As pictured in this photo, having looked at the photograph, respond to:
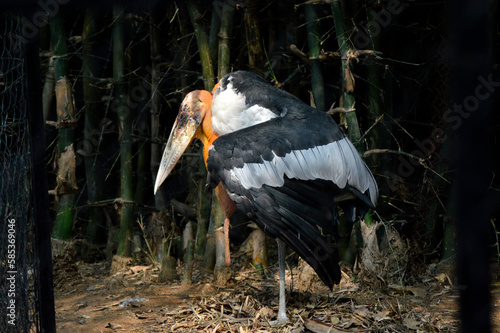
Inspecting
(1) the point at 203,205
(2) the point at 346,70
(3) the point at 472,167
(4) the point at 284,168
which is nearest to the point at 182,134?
(4) the point at 284,168

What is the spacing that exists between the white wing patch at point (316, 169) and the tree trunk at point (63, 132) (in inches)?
66.9

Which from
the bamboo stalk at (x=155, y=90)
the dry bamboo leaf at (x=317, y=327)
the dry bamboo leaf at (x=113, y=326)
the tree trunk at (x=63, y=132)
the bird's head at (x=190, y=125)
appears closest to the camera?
the dry bamboo leaf at (x=317, y=327)

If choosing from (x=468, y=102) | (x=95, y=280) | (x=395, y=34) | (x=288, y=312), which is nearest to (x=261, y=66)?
(x=395, y=34)

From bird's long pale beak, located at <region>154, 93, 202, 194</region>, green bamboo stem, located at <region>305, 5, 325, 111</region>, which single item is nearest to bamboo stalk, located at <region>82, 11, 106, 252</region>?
bird's long pale beak, located at <region>154, 93, 202, 194</region>

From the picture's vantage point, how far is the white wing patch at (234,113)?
8.32 feet

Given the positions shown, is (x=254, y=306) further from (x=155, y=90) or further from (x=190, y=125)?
(x=155, y=90)

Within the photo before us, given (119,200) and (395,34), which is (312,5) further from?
(119,200)

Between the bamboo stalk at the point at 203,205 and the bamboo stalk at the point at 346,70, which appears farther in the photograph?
the bamboo stalk at the point at 203,205

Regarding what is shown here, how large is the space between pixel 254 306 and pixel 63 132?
1733mm

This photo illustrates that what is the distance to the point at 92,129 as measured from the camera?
4219mm

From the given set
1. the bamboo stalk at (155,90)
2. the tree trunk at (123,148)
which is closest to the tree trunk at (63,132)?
the tree trunk at (123,148)

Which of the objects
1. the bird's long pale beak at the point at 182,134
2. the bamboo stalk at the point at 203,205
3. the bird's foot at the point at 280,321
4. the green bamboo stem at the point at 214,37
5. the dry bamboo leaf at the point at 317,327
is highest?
the green bamboo stem at the point at 214,37

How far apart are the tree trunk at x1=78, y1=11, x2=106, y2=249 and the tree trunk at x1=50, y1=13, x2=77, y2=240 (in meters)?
0.35

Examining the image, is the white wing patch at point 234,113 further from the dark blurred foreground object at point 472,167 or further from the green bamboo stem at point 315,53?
the dark blurred foreground object at point 472,167
